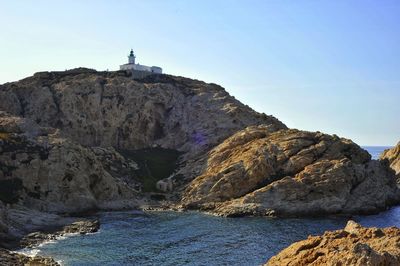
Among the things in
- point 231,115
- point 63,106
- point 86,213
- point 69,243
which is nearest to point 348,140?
point 231,115

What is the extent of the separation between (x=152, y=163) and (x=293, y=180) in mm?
48360

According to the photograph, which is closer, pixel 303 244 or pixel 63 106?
pixel 303 244

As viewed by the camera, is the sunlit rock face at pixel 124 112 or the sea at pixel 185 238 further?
the sunlit rock face at pixel 124 112

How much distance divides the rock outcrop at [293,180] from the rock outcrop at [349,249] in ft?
205

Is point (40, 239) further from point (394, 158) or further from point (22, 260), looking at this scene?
point (394, 158)

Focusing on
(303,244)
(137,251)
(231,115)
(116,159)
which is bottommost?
(137,251)

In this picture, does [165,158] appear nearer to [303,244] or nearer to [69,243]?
[69,243]

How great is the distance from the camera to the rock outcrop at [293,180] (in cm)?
10244

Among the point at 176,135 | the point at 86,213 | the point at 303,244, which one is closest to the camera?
the point at 303,244

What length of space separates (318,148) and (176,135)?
54524mm

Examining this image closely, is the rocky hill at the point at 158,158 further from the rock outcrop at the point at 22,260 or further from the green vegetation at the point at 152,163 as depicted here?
the rock outcrop at the point at 22,260

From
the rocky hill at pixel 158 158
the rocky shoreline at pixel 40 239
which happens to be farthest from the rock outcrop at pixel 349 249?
the rocky hill at pixel 158 158

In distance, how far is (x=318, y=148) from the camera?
4466 inches

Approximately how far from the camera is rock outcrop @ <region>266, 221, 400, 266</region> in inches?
1146
